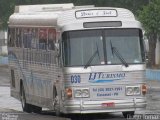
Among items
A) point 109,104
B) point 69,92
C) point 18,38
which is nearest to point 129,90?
point 109,104

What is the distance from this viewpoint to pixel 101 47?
20.6 metres

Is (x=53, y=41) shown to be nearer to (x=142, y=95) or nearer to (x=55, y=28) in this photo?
(x=55, y=28)

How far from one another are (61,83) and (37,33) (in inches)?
130

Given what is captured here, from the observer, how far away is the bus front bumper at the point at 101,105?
798 inches

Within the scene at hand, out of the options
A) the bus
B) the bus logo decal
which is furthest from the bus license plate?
the bus logo decal

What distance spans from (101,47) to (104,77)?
79 cm

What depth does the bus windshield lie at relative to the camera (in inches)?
807

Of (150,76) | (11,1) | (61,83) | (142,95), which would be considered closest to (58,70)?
(61,83)

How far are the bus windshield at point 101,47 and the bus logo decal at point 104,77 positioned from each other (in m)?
0.29

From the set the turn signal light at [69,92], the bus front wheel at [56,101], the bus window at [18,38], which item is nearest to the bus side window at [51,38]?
the bus front wheel at [56,101]

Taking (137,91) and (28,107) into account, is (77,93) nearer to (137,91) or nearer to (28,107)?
(137,91)

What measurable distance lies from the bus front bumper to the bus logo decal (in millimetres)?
536

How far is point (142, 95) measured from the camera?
67.8ft

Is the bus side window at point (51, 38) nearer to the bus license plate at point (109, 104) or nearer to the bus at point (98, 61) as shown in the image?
the bus at point (98, 61)
